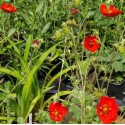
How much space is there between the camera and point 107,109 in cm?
187

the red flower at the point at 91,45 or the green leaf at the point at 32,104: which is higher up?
the red flower at the point at 91,45

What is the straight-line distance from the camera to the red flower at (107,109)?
1851 mm

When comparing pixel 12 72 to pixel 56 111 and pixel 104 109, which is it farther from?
pixel 104 109

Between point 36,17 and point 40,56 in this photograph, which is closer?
point 40,56

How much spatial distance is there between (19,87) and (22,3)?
999 mm

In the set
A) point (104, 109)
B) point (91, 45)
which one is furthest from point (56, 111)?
point (91, 45)

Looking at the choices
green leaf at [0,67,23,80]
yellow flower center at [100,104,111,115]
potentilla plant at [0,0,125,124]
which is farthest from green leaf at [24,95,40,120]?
yellow flower center at [100,104,111,115]

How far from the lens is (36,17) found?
327 cm

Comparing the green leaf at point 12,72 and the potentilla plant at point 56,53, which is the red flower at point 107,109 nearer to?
the potentilla plant at point 56,53

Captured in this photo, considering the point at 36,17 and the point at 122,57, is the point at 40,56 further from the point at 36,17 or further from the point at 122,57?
the point at 122,57

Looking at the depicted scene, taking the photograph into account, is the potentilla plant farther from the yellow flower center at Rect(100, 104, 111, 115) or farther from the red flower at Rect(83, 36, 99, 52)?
the yellow flower center at Rect(100, 104, 111, 115)

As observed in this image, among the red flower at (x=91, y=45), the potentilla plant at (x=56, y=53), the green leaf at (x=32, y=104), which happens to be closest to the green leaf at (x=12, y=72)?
the potentilla plant at (x=56, y=53)

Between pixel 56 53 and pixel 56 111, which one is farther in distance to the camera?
pixel 56 53

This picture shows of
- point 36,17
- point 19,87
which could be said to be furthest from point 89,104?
point 36,17
